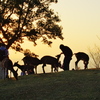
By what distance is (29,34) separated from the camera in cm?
3409

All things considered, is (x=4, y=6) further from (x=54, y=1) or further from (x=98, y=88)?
(x=98, y=88)

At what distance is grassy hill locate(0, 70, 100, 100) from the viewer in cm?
1311

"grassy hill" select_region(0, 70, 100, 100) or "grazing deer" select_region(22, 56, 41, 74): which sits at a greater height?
"grazing deer" select_region(22, 56, 41, 74)

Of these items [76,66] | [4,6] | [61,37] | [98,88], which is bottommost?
[98,88]

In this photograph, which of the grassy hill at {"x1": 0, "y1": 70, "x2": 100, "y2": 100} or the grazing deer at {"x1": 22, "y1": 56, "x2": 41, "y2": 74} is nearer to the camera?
the grassy hill at {"x1": 0, "y1": 70, "x2": 100, "y2": 100}

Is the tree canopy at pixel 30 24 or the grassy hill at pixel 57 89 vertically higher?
the tree canopy at pixel 30 24

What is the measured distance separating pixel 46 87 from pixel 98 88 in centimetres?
255

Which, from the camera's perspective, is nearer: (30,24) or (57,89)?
(57,89)

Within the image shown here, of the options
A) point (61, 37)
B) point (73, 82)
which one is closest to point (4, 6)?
point (61, 37)

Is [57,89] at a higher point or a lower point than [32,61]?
lower

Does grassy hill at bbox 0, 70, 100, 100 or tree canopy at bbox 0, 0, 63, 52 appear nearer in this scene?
grassy hill at bbox 0, 70, 100, 100

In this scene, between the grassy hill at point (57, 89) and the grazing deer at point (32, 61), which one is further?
the grazing deer at point (32, 61)

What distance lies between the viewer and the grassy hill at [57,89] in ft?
43.0

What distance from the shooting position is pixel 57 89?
14.5m
